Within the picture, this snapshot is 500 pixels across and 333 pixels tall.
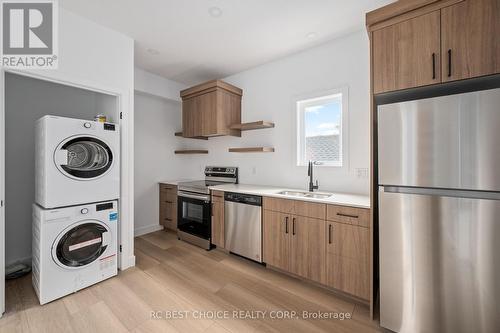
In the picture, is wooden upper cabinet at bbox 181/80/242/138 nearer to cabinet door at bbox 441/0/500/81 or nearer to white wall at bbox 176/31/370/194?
white wall at bbox 176/31/370/194

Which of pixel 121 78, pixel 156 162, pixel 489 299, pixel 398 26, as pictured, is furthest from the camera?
pixel 156 162

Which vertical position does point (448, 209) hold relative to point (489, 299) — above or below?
above

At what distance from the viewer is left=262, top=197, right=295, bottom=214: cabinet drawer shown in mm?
2270

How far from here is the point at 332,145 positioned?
2672mm

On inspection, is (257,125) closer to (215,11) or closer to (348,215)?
(215,11)

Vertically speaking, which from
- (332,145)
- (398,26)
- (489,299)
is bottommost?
(489,299)

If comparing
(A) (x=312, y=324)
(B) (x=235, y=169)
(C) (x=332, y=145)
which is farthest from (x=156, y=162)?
(A) (x=312, y=324)

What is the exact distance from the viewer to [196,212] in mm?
3250

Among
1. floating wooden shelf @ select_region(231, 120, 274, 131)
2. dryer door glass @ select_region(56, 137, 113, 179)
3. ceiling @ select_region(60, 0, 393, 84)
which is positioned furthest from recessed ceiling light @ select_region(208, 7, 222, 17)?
dryer door glass @ select_region(56, 137, 113, 179)

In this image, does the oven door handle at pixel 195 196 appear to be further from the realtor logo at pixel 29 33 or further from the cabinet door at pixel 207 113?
the realtor logo at pixel 29 33

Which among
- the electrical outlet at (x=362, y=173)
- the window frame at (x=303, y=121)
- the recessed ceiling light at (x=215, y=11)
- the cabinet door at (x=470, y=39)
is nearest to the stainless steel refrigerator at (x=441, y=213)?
the cabinet door at (x=470, y=39)

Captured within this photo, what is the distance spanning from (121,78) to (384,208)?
10.0 feet

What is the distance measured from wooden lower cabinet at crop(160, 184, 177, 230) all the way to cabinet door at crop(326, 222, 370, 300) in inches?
104

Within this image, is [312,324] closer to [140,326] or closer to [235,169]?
[140,326]
